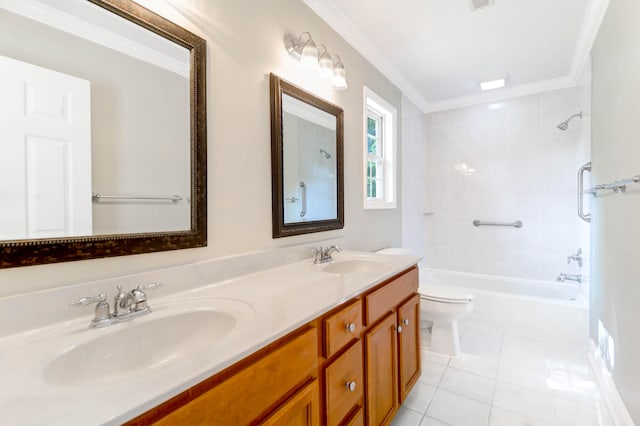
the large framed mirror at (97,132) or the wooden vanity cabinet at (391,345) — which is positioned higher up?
the large framed mirror at (97,132)

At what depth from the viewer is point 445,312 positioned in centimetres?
215

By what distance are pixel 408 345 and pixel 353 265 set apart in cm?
52

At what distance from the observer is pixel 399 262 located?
1.60 meters

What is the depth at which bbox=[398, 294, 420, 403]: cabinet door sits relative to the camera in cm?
150

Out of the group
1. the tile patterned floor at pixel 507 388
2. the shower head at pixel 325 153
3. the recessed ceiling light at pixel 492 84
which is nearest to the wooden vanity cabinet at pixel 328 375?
the tile patterned floor at pixel 507 388

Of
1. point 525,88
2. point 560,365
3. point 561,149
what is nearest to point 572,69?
point 525,88

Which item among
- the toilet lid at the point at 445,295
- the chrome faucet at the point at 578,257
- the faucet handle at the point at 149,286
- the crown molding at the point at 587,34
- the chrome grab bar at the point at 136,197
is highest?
the crown molding at the point at 587,34

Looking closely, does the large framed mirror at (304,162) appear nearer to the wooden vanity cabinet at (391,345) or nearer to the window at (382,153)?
the wooden vanity cabinet at (391,345)

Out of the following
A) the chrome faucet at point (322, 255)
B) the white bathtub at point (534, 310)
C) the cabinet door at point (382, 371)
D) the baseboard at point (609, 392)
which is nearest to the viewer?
the cabinet door at point (382, 371)

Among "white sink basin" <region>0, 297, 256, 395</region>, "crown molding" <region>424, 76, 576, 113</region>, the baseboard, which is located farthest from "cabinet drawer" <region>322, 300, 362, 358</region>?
"crown molding" <region>424, 76, 576, 113</region>

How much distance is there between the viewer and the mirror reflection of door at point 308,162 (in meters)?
1.59

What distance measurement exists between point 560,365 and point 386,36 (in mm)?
2643

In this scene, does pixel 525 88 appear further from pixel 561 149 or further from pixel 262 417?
pixel 262 417

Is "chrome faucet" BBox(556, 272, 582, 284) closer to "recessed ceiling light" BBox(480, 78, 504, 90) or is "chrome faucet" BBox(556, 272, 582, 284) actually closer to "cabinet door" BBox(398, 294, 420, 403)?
"recessed ceiling light" BBox(480, 78, 504, 90)
